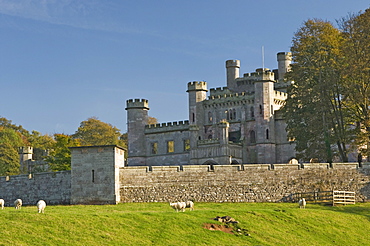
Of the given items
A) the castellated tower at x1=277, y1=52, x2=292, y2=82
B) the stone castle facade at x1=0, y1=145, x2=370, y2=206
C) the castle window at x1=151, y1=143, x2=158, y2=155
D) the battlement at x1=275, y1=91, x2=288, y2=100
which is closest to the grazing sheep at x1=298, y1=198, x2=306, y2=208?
the stone castle facade at x1=0, y1=145, x2=370, y2=206

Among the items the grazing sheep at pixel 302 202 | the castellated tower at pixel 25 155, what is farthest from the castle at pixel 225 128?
the grazing sheep at pixel 302 202

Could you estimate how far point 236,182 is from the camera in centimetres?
4247

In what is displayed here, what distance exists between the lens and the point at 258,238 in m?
31.3

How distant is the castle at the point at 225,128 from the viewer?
226 ft

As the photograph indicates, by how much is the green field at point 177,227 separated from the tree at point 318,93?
11201 mm

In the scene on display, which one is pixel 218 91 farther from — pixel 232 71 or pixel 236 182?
pixel 236 182

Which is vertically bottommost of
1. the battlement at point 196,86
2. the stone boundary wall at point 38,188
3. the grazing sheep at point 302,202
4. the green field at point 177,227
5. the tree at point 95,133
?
the green field at point 177,227

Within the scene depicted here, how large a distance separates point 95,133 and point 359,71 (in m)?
61.5

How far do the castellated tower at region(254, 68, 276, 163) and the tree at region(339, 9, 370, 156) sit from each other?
19831 millimetres

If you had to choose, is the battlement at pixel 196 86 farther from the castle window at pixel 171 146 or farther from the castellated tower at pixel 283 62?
the castellated tower at pixel 283 62

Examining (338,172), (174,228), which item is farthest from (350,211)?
(174,228)

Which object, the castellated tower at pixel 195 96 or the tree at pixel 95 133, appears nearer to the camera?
the castellated tower at pixel 195 96

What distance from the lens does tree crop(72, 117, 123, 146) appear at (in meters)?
101

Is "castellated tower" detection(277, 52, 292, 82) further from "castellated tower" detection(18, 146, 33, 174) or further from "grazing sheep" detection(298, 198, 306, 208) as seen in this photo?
"grazing sheep" detection(298, 198, 306, 208)
